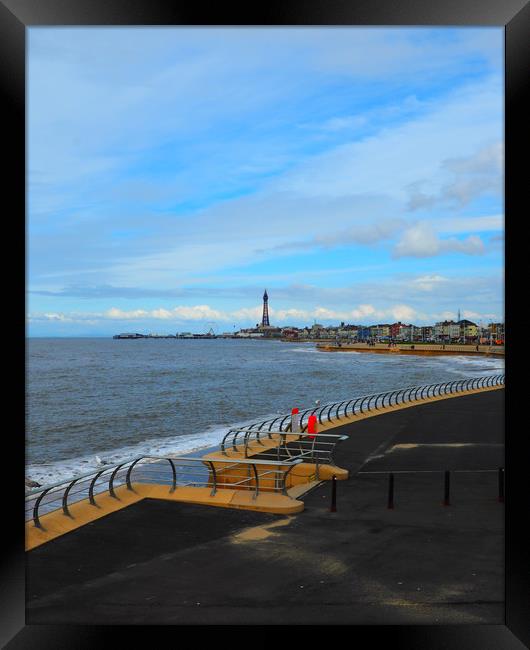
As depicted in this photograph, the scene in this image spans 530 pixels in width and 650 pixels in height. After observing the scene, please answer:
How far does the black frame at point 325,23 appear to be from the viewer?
4.87 metres

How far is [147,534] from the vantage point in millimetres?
10289

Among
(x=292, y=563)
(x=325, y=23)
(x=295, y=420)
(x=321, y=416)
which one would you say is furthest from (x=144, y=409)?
(x=325, y=23)

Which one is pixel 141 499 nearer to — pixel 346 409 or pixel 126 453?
pixel 346 409

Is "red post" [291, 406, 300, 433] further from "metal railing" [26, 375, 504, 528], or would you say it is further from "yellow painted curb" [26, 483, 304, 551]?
"yellow painted curb" [26, 483, 304, 551]

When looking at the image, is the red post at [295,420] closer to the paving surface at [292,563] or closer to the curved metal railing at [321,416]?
the curved metal railing at [321,416]

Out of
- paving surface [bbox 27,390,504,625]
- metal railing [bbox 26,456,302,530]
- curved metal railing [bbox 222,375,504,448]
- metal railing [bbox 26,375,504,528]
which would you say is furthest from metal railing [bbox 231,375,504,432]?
paving surface [bbox 27,390,504,625]

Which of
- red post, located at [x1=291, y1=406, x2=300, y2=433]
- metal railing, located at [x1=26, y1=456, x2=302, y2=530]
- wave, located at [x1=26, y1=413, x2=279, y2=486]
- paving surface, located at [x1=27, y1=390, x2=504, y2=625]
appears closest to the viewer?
paving surface, located at [x1=27, y1=390, x2=504, y2=625]

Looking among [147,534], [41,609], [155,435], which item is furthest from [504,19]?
[155,435]

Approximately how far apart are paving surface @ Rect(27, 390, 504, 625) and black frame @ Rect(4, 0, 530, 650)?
1117 mm

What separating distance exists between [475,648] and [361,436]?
57.1 feet

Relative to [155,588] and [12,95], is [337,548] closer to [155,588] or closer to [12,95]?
[155,588]

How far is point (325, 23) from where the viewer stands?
16.9 ft

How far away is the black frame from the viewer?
4871mm

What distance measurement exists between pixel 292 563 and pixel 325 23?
7.14 meters
